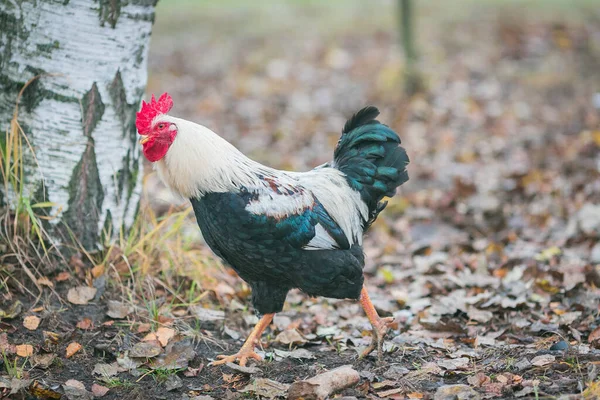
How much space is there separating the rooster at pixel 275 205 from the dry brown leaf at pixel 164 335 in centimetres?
35

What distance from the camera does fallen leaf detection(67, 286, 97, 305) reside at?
4.25 meters

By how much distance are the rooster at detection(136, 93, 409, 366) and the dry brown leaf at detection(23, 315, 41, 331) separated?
1113 mm

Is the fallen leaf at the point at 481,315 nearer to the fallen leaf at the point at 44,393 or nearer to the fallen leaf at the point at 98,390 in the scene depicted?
the fallen leaf at the point at 98,390

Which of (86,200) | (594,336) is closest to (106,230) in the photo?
(86,200)

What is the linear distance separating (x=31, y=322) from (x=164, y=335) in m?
0.79

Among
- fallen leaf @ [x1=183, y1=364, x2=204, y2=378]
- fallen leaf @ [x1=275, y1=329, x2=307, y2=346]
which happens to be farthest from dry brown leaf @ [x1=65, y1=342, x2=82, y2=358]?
fallen leaf @ [x1=275, y1=329, x2=307, y2=346]

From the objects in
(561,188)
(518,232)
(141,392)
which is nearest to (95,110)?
(141,392)

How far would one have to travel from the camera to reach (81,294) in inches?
169

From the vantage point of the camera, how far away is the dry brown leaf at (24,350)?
3715 millimetres

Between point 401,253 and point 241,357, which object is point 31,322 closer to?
point 241,357

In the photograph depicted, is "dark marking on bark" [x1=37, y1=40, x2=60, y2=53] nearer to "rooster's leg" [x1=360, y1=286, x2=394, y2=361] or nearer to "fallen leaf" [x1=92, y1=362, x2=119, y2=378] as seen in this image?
"fallen leaf" [x1=92, y1=362, x2=119, y2=378]

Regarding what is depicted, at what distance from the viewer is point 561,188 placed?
712 cm

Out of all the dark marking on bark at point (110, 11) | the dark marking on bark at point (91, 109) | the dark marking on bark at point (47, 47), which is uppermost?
the dark marking on bark at point (110, 11)

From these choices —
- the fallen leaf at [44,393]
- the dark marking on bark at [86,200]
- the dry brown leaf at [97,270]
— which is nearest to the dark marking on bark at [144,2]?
the dark marking on bark at [86,200]
